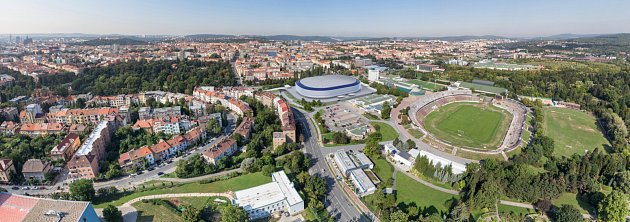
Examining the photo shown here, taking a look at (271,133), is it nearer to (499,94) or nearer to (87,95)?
(87,95)

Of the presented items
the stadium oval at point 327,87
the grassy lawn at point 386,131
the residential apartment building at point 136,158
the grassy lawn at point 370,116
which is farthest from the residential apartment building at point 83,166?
the stadium oval at point 327,87

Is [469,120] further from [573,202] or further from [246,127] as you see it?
[246,127]

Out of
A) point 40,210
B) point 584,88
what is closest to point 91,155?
point 40,210

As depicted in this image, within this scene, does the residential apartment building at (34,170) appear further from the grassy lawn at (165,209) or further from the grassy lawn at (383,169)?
the grassy lawn at (383,169)

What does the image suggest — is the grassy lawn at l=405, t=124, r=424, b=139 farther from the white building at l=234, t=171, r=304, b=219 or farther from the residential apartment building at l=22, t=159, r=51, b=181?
the residential apartment building at l=22, t=159, r=51, b=181

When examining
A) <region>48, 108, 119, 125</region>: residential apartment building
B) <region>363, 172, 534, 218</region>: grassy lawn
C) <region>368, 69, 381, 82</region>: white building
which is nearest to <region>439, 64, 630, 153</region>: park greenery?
<region>368, 69, 381, 82</region>: white building

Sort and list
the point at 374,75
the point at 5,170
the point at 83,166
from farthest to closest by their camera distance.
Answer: the point at 374,75 < the point at 83,166 < the point at 5,170

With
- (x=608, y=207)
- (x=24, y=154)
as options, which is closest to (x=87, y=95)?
(x=24, y=154)
